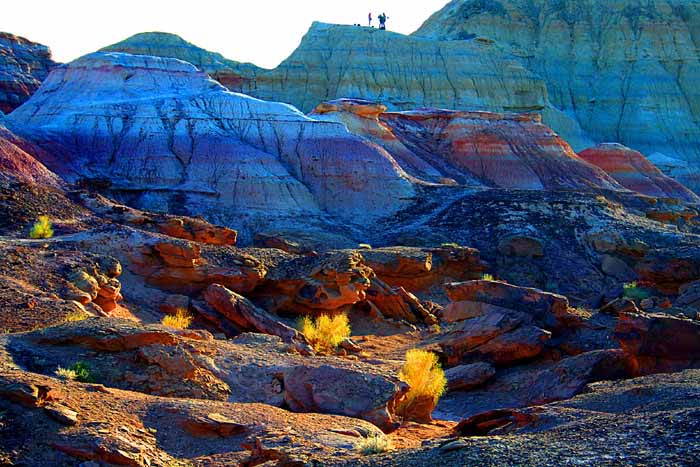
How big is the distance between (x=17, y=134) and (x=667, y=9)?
76.4 metres

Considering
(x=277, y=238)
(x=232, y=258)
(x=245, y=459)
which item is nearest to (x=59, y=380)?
(x=245, y=459)

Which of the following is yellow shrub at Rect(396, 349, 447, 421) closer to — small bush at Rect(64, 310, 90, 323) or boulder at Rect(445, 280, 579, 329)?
boulder at Rect(445, 280, 579, 329)

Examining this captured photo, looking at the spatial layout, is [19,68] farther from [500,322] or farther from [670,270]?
[500,322]

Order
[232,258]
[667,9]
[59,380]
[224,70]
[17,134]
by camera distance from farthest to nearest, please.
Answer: [667,9] → [224,70] → [17,134] → [232,258] → [59,380]

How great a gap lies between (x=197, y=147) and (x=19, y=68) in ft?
89.3

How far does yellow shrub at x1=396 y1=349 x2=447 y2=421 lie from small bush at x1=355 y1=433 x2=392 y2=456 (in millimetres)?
4198

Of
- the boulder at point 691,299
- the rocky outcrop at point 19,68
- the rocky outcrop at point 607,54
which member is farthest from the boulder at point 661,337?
the rocky outcrop at point 607,54

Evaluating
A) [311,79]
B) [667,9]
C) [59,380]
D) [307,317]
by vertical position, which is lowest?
[307,317]

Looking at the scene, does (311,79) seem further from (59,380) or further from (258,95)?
(59,380)

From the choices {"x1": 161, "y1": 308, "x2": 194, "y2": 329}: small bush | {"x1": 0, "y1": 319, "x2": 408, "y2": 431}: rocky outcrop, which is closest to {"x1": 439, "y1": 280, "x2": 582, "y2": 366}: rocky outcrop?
{"x1": 161, "y1": 308, "x2": 194, "y2": 329}: small bush

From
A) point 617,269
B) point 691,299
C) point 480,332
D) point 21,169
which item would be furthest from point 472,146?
point 480,332

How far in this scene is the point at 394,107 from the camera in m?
79.1

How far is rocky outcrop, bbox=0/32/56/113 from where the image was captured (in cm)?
6275

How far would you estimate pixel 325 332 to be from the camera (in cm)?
2348
